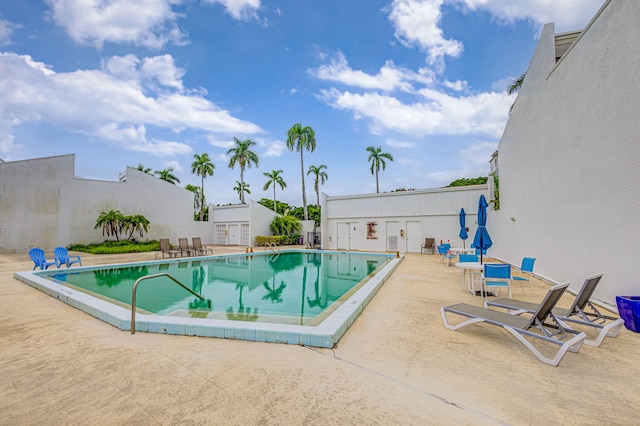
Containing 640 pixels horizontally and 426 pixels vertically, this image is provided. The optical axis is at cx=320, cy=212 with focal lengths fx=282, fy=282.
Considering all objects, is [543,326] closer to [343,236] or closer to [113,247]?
[343,236]

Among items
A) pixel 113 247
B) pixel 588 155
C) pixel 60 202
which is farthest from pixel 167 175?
pixel 588 155

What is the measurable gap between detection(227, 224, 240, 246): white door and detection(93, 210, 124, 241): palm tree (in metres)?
8.03

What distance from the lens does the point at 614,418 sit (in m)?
2.13

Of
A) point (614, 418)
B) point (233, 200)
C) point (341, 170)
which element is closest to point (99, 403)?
point (614, 418)

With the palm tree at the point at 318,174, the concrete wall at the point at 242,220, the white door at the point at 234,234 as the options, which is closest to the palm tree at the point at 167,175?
the concrete wall at the point at 242,220

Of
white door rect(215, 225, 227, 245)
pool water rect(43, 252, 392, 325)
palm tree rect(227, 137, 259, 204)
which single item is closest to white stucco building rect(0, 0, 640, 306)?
pool water rect(43, 252, 392, 325)

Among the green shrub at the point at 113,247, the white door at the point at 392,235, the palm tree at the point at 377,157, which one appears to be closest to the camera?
the green shrub at the point at 113,247

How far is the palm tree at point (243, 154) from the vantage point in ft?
104

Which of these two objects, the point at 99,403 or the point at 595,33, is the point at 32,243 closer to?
the point at 99,403

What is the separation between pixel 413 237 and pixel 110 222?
1995 centimetres

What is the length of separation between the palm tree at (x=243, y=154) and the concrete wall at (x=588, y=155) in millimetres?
27209

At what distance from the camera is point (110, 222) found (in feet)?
62.0

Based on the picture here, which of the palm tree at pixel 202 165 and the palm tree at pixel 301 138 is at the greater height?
the palm tree at pixel 301 138

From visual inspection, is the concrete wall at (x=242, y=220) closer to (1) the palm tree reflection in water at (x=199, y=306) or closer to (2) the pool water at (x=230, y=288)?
(2) the pool water at (x=230, y=288)
